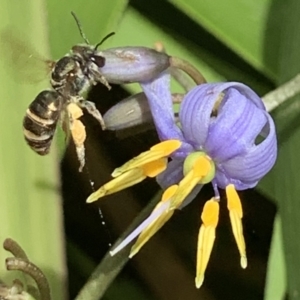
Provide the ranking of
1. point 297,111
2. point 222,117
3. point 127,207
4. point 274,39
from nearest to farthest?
1. point 222,117
2. point 297,111
3. point 274,39
4. point 127,207

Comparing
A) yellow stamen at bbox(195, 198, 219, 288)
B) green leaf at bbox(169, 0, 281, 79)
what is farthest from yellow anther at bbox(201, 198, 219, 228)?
green leaf at bbox(169, 0, 281, 79)

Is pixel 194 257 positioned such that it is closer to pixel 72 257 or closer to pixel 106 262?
pixel 72 257

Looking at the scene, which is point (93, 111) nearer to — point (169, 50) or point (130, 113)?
point (130, 113)

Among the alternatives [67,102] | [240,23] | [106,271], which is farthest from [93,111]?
[240,23]

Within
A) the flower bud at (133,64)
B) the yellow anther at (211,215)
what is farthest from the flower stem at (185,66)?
the yellow anther at (211,215)

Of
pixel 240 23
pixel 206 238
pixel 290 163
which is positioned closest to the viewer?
pixel 206 238

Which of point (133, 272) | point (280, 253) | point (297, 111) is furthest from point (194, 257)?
point (297, 111)

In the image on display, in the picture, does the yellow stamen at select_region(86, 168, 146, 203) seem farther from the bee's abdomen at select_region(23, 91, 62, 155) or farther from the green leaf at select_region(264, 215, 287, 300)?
the green leaf at select_region(264, 215, 287, 300)
